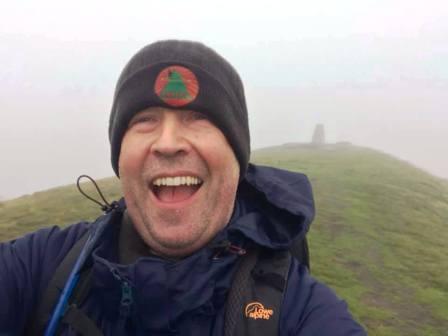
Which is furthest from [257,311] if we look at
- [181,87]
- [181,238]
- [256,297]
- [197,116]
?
[181,87]

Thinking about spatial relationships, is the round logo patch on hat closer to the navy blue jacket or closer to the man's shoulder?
the navy blue jacket

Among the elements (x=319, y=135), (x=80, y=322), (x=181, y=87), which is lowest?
(x=319, y=135)

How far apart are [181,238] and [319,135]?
250ft

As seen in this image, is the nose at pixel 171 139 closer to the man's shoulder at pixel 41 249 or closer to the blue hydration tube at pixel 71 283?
the blue hydration tube at pixel 71 283

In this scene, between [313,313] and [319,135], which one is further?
[319,135]

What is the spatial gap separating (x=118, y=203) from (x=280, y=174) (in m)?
1.67

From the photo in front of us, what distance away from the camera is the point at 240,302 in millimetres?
3344

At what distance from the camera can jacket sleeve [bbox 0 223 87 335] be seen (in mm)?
3855

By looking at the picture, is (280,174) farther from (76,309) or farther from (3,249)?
(3,249)

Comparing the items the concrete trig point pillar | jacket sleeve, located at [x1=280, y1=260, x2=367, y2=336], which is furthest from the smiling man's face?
the concrete trig point pillar

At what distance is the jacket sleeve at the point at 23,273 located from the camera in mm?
3855

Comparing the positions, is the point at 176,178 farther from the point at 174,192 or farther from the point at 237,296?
the point at 237,296

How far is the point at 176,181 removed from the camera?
12.6 feet

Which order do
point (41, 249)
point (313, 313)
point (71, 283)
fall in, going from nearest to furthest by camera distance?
1. point (313, 313)
2. point (71, 283)
3. point (41, 249)
